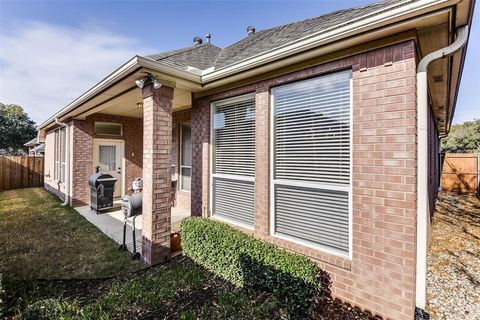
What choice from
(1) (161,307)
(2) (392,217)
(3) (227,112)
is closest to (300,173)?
(2) (392,217)

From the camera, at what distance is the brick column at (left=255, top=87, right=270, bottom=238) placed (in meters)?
3.80

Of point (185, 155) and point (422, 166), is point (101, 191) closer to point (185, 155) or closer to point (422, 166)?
point (185, 155)

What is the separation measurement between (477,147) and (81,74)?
1421 inches

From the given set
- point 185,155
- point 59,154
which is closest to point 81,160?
point 59,154

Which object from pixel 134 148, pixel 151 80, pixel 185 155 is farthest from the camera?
pixel 134 148

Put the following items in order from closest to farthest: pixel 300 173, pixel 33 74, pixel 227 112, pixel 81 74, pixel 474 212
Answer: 1. pixel 300 173
2. pixel 227 112
3. pixel 474 212
4. pixel 33 74
5. pixel 81 74

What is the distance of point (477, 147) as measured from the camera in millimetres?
24500

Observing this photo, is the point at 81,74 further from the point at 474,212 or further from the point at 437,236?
the point at 474,212

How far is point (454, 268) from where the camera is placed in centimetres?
422

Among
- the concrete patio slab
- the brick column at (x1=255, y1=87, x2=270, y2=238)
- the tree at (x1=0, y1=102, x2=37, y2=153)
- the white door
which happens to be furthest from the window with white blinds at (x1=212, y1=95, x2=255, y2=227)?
the tree at (x1=0, y1=102, x2=37, y2=153)

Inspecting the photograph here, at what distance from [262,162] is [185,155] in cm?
465

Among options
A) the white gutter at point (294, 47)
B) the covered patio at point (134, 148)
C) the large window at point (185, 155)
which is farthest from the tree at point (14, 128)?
the white gutter at point (294, 47)

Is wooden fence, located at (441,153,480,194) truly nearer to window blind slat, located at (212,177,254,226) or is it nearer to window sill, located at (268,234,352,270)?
window sill, located at (268,234,352,270)

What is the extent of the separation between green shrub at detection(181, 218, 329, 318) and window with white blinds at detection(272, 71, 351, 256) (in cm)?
51
